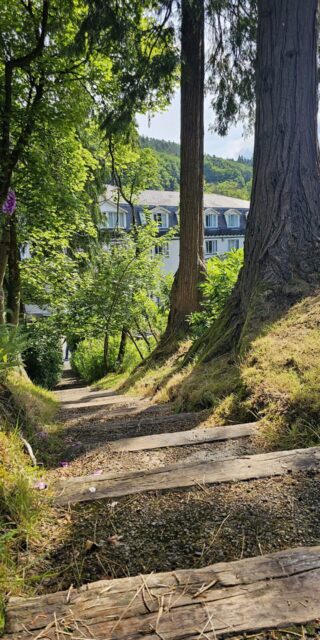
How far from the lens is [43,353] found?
1283 cm

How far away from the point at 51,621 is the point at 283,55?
4.79 metres

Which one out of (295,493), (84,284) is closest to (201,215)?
(84,284)

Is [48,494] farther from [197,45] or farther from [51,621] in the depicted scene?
[197,45]

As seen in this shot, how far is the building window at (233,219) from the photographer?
118 feet

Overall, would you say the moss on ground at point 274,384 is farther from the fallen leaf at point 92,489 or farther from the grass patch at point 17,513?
the grass patch at point 17,513

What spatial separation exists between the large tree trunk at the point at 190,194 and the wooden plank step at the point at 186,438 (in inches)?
202

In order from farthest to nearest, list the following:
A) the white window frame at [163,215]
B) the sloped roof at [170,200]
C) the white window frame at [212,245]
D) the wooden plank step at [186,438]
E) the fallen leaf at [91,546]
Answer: the white window frame at [212,245] → the sloped roof at [170,200] → the white window frame at [163,215] → the wooden plank step at [186,438] → the fallen leaf at [91,546]

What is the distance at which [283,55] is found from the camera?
12.9 feet

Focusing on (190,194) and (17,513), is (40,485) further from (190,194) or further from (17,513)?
(190,194)

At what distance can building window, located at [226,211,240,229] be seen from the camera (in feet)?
118

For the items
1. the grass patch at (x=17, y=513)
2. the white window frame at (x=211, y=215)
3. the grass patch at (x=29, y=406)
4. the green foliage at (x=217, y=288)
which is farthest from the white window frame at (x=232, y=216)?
the grass patch at (x=17, y=513)

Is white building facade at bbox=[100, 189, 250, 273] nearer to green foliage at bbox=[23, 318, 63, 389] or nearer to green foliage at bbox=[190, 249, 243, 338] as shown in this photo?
green foliage at bbox=[23, 318, 63, 389]

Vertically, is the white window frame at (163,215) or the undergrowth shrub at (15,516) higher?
the white window frame at (163,215)

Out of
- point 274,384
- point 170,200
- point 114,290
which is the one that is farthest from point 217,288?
point 170,200
